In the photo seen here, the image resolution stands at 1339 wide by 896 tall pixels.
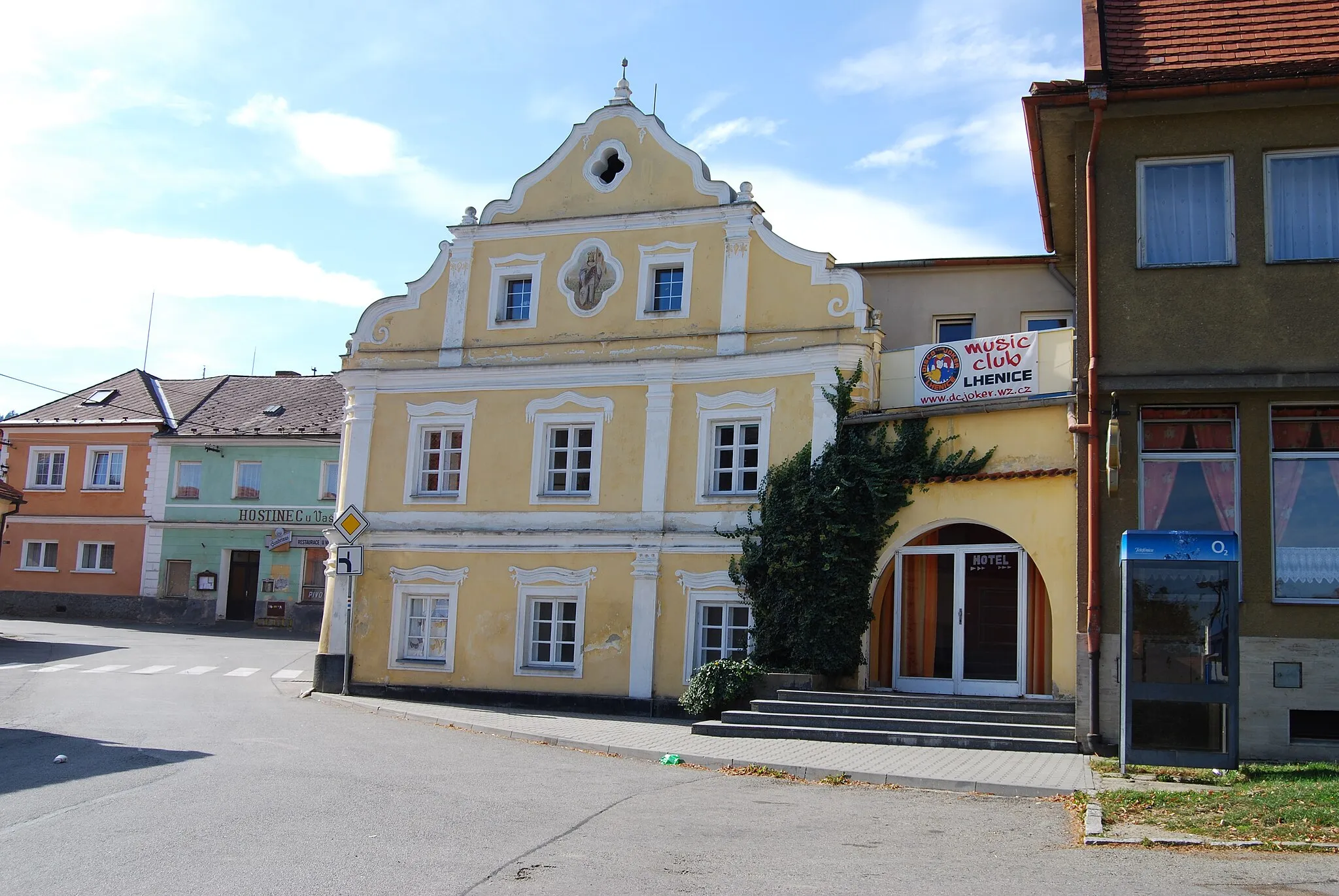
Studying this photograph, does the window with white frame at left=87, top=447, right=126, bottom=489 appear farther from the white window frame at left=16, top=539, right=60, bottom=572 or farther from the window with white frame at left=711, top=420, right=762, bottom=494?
the window with white frame at left=711, top=420, right=762, bottom=494

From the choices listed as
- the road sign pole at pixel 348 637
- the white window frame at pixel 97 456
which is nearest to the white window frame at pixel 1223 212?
the road sign pole at pixel 348 637

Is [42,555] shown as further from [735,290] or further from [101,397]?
[735,290]

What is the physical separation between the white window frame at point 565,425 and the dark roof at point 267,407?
18.8 meters

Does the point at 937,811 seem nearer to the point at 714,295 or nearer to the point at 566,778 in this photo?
the point at 566,778

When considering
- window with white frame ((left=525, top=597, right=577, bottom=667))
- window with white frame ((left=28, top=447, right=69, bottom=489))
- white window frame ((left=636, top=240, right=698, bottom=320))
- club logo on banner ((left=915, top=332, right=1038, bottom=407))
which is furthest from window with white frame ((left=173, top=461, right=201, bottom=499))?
club logo on banner ((left=915, top=332, right=1038, bottom=407))

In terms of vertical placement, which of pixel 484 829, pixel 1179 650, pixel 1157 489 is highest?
pixel 1157 489

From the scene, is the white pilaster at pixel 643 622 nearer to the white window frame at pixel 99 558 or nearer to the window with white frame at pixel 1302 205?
the window with white frame at pixel 1302 205

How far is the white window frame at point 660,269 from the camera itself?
2175 centimetres

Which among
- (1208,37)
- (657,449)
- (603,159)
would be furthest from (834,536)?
(603,159)

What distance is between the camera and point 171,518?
41.2 meters

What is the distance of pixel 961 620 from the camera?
60.6ft

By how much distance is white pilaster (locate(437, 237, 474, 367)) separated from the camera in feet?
77.0

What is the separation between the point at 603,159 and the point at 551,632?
8.74m

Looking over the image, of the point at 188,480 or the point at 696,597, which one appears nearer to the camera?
the point at 696,597
